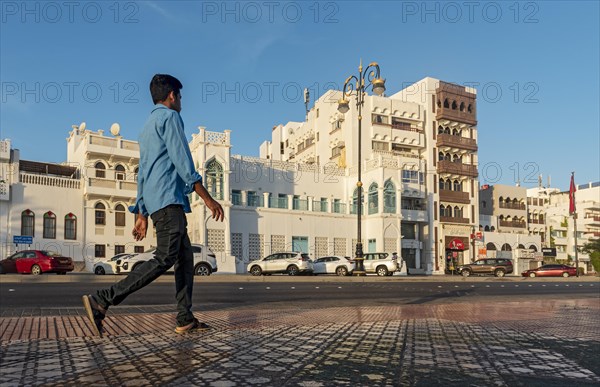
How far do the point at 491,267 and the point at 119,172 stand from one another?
29.4 m

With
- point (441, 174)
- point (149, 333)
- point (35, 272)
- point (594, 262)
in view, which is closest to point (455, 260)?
point (441, 174)

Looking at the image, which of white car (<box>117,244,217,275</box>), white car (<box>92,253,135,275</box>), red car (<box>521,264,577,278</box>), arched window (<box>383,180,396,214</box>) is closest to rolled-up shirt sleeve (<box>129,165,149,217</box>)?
white car (<box>117,244,217,275</box>)

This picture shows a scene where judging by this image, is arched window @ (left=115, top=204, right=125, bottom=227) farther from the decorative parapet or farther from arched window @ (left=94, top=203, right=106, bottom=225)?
the decorative parapet

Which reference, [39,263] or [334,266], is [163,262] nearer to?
[39,263]

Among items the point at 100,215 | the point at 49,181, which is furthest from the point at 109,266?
the point at 49,181

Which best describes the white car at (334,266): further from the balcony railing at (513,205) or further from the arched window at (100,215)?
the balcony railing at (513,205)

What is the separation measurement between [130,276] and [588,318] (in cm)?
564

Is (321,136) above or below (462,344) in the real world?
above

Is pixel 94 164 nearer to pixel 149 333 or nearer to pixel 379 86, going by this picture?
pixel 379 86

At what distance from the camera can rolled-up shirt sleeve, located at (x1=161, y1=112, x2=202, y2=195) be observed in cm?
447

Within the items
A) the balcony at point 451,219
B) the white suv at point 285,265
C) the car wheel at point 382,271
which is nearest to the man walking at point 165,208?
the white suv at point 285,265

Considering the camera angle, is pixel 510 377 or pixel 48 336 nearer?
pixel 510 377

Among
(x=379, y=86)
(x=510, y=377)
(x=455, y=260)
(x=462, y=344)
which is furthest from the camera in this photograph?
(x=455, y=260)

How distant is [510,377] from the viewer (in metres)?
3.14
